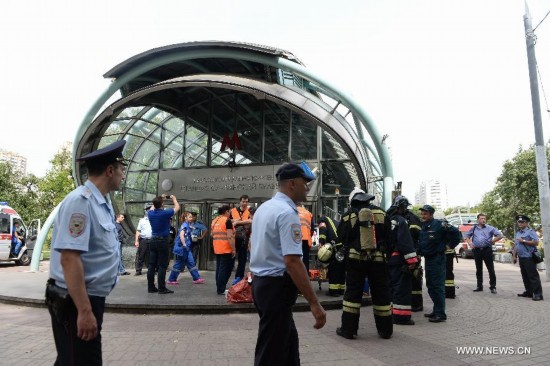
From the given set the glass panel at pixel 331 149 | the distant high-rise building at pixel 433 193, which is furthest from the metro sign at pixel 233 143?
the distant high-rise building at pixel 433 193

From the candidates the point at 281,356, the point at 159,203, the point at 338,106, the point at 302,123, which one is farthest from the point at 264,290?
the point at 302,123

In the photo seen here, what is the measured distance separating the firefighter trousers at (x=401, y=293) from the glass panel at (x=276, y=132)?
686 centimetres

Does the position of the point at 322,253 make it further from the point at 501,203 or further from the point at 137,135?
the point at 501,203

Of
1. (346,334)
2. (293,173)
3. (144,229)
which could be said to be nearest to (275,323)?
(293,173)

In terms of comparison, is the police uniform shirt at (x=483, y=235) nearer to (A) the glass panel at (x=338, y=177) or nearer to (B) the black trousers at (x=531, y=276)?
(B) the black trousers at (x=531, y=276)

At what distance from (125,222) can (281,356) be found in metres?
12.8

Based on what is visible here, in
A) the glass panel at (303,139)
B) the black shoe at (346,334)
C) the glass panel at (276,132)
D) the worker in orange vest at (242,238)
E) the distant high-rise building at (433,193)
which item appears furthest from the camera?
the distant high-rise building at (433,193)

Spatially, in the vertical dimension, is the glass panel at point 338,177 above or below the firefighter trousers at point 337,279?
above

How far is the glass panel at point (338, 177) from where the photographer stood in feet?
38.1

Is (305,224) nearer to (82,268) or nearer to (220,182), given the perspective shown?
(82,268)

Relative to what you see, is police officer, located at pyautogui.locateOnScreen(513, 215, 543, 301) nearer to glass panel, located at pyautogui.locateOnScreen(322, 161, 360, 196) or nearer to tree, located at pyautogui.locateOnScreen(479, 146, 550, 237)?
glass panel, located at pyautogui.locateOnScreen(322, 161, 360, 196)

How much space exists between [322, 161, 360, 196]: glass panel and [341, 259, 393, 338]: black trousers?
21.5 ft

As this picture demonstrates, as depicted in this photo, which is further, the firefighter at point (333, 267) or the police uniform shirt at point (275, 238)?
the firefighter at point (333, 267)

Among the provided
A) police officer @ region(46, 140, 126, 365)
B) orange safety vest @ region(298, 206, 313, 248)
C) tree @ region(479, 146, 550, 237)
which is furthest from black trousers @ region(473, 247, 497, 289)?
tree @ region(479, 146, 550, 237)
